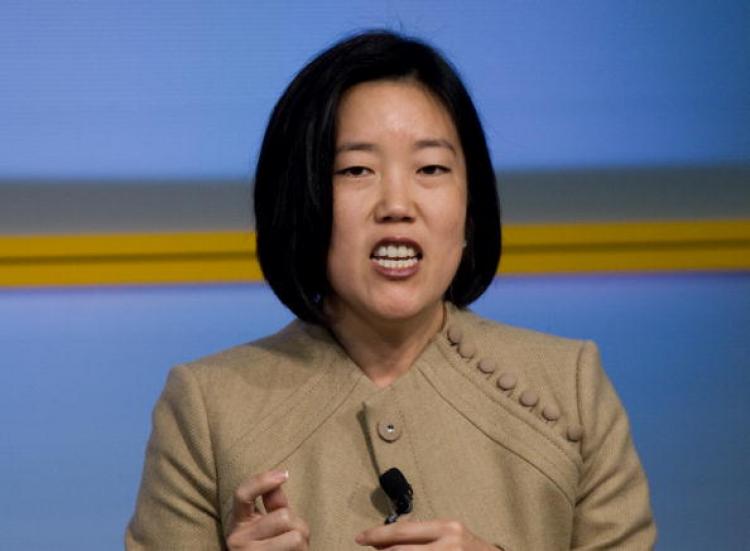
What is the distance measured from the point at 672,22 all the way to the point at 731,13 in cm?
10

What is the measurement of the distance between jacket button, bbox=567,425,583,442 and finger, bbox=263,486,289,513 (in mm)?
326

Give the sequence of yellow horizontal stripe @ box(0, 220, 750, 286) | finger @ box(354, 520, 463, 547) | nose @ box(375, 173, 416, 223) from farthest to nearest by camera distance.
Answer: yellow horizontal stripe @ box(0, 220, 750, 286) → nose @ box(375, 173, 416, 223) → finger @ box(354, 520, 463, 547)

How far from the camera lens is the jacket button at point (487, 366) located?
1.90 m

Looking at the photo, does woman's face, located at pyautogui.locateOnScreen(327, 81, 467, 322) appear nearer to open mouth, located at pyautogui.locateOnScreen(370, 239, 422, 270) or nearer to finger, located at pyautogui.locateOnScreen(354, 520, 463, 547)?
open mouth, located at pyautogui.locateOnScreen(370, 239, 422, 270)

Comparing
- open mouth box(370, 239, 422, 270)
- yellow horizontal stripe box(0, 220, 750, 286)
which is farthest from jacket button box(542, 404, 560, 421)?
yellow horizontal stripe box(0, 220, 750, 286)

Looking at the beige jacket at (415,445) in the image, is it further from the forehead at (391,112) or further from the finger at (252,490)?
the forehead at (391,112)

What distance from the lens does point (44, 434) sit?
9.01ft

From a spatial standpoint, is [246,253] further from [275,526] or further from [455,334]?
[275,526]

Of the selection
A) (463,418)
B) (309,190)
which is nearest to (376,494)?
(463,418)

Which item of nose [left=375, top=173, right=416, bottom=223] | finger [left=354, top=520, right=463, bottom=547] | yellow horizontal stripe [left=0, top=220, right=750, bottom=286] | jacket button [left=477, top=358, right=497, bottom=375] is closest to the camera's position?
finger [left=354, top=520, right=463, bottom=547]

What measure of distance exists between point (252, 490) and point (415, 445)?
0.77 ft

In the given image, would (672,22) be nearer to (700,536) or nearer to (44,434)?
(700,536)

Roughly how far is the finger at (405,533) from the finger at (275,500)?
79 mm

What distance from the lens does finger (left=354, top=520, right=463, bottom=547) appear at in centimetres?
164
